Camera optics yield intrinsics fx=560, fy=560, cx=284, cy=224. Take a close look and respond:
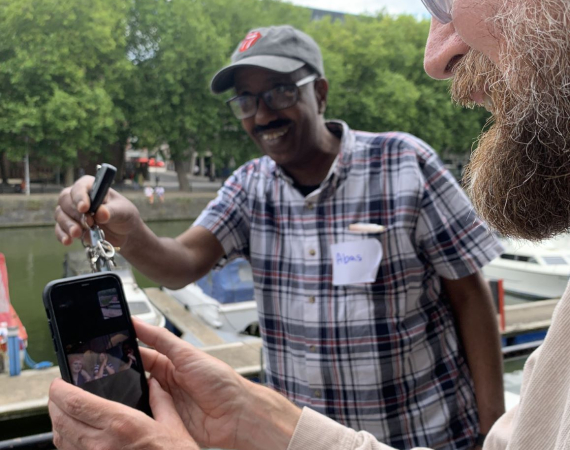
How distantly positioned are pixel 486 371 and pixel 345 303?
394mm

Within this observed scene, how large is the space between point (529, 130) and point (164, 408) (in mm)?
624

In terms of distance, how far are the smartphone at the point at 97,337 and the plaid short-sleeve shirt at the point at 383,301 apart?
0.57 m

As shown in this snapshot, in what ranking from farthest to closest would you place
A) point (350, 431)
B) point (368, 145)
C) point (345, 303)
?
point (368, 145) → point (345, 303) → point (350, 431)

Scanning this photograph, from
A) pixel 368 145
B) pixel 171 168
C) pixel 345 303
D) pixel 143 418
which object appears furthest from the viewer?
pixel 171 168

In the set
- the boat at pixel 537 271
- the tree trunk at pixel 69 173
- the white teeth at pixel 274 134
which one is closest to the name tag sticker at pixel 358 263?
the white teeth at pixel 274 134

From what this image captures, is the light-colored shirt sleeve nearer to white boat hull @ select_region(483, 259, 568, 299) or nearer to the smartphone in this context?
the smartphone

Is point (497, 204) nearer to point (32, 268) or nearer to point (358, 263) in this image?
point (358, 263)

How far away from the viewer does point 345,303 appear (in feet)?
A: 4.36

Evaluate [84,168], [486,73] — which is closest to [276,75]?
[486,73]

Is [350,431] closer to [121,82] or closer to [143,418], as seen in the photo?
[143,418]

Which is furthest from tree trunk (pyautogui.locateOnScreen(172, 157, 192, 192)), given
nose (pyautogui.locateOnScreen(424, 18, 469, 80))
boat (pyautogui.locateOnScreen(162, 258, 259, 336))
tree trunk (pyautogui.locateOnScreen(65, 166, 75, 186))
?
nose (pyautogui.locateOnScreen(424, 18, 469, 80))

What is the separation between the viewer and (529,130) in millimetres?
568

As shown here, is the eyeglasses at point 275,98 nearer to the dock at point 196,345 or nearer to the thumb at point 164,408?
the thumb at point 164,408

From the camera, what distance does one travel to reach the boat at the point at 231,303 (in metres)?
7.04
